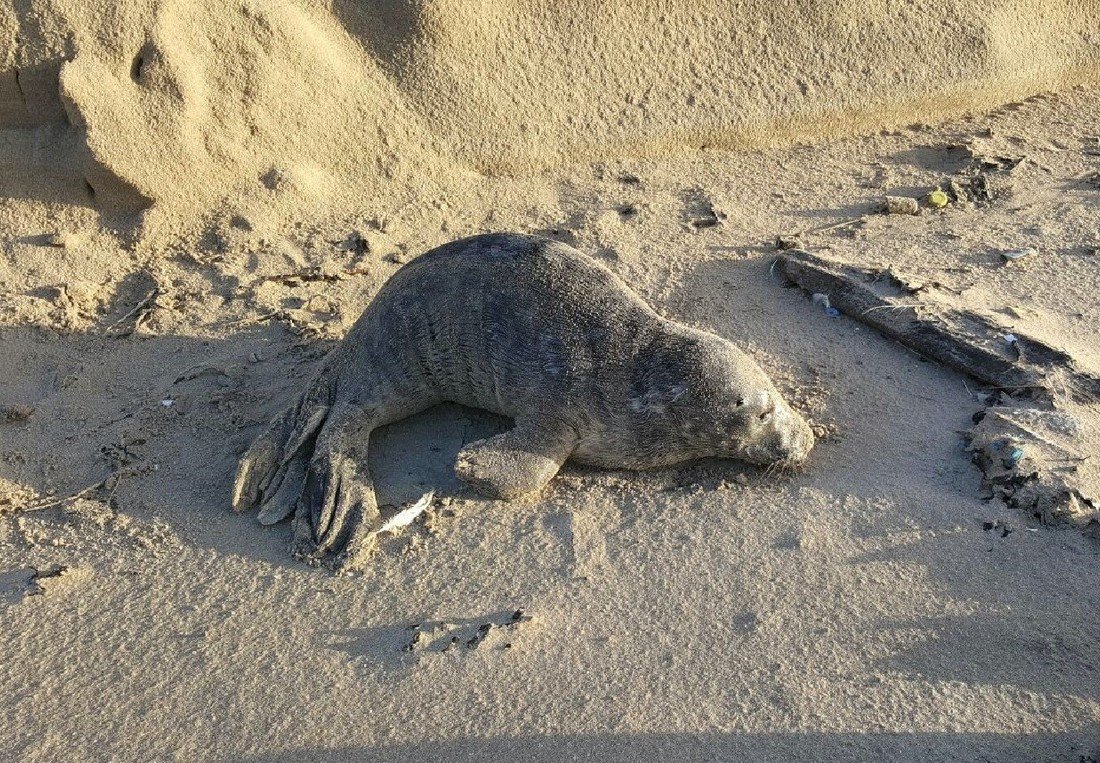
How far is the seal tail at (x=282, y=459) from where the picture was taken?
14.4ft

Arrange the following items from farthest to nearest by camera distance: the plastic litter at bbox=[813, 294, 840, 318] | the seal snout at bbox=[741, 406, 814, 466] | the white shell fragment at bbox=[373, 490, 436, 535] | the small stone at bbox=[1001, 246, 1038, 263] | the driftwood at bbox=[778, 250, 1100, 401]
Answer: the small stone at bbox=[1001, 246, 1038, 263] < the plastic litter at bbox=[813, 294, 840, 318] < the driftwood at bbox=[778, 250, 1100, 401] < the seal snout at bbox=[741, 406, 814, 466] < the white shell fragment at bbox=[373, 490, 436, 535]

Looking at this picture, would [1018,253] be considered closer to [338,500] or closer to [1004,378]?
[1004,378]

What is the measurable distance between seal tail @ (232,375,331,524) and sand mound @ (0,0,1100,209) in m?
1.95

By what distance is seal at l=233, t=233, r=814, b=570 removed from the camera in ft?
14.1

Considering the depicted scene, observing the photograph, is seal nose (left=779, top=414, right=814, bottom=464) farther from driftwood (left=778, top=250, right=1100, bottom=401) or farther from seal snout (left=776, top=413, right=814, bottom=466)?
driftwood (left=778, top=250, right=1100, bottom=401)

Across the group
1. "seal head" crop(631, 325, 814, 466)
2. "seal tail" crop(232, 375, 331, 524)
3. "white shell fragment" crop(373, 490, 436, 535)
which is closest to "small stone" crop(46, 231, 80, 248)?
"seal tail" crop(232, 375, 331, 524)

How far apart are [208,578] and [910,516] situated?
2816mm

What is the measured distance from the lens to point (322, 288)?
572cm

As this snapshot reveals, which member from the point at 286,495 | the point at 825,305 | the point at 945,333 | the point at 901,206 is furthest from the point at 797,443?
the point at 901,206

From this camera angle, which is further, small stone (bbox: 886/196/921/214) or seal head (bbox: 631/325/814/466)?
small stone (bbox: 886/196/921/214)

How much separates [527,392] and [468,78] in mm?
2885

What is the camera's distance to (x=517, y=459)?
170 inches

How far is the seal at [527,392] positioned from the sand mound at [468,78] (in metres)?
2.05

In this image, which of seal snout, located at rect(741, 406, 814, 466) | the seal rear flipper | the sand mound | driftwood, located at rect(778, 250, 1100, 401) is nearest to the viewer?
the seal rear flipper
